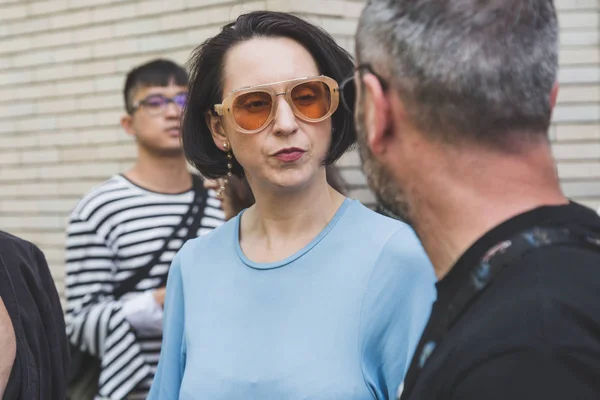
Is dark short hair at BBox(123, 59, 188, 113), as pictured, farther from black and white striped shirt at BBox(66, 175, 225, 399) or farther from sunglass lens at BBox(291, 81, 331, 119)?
sunglass lens at BBox(291, 81, 331, 119)

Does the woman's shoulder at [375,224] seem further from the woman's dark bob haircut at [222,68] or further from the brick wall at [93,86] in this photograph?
the brick wall at [93,86]

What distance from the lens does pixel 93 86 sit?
20.0ft

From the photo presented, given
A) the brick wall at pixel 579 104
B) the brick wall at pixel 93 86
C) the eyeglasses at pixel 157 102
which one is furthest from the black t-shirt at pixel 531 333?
the brick wall at pixel 579 104

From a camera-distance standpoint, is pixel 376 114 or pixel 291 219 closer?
pixel 376 114

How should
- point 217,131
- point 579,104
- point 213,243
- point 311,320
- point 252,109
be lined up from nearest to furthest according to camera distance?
point 311,320, point 252,109, point 213,243, point 217,131, point 579,104

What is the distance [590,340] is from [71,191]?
5.67m

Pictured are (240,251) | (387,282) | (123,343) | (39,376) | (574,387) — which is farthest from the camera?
(123,343)

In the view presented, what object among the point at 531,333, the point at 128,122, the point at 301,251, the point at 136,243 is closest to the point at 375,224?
the point at 301,251

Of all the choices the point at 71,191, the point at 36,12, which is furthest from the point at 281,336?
the point at 36,12

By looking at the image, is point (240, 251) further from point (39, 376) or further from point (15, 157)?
point (15, 157)

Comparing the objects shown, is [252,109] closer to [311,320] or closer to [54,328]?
[311,320]

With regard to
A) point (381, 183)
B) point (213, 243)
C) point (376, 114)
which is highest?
point (376, 114)

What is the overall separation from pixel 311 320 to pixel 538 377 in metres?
0.97

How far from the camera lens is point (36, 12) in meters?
6.37
